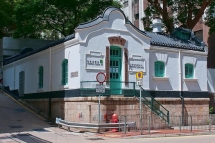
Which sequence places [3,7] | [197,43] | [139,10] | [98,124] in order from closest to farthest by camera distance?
[98,124]
[197,43]
[3,7]
[139,10]

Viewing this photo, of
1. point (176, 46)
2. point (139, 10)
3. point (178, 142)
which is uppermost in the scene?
point (139, 10)

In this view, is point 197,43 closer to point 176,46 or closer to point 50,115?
point 176,46

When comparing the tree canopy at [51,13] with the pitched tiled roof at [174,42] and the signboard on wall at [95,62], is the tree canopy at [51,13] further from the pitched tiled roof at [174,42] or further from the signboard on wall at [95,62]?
the signboard on wall at [95,62]

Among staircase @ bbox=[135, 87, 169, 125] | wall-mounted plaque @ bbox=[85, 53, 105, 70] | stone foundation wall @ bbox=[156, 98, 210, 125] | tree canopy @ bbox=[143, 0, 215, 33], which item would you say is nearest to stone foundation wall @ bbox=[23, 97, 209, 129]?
stone foundation wall @ bbox=[156, 98, 210, 125]

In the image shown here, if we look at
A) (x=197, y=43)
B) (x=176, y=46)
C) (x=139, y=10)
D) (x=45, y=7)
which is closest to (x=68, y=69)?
(x=176, y=46)

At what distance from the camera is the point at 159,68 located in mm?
24938

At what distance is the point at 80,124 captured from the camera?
66.3ft

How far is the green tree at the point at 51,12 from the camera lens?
3431cm

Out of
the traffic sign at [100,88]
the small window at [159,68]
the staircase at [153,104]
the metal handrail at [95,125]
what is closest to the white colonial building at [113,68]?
the small window at [159,68]

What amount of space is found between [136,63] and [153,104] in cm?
278

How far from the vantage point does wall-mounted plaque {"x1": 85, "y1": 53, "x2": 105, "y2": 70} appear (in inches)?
848

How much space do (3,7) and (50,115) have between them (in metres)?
19.6

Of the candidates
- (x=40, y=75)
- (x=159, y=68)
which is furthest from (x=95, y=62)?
(x=40, y=75)

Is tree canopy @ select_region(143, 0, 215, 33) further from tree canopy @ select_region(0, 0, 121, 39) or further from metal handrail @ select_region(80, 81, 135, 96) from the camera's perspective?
metal handrail @ select_region(80, 81, 135, 96)
